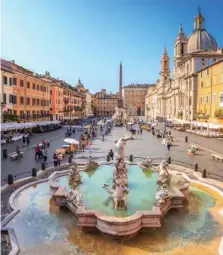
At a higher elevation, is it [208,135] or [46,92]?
[46,92]

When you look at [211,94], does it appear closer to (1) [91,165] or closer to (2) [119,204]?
(1) [91,165]

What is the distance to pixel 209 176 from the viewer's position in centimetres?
1775

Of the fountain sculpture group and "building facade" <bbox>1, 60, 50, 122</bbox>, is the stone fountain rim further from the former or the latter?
"building facade" <bbox>1, 60, 50, 122</bbox>

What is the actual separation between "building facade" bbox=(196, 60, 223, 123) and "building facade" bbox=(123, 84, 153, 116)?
4333 inches

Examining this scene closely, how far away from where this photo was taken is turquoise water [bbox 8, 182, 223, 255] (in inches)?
351

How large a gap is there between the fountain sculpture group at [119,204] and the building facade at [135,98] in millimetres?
155065

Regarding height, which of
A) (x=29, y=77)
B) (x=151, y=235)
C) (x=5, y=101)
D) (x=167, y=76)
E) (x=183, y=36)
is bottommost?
(x=151, y=235)

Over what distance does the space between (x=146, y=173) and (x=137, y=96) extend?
161m

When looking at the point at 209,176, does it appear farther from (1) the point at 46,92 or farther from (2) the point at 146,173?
(1) the point at 46,92

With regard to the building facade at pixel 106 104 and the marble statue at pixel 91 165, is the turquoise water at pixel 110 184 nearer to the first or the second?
the marble statue at pixel 91 165

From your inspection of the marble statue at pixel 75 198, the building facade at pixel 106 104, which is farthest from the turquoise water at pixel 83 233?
the building facade at pixel 106 104

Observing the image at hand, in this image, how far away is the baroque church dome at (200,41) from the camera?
80.6m

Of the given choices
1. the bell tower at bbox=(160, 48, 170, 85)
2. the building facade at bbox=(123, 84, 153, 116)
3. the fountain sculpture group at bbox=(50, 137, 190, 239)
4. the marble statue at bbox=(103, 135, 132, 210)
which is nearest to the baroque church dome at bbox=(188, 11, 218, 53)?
the bell tower at bbox=(160, 48, 170, 85)

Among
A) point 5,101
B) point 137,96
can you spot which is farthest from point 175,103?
point 137,96
